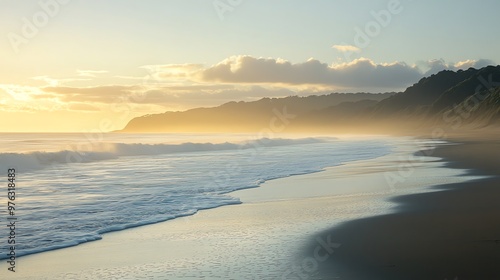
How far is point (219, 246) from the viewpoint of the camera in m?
11.3

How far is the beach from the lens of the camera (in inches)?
370

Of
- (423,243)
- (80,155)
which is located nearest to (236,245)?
(423,243)

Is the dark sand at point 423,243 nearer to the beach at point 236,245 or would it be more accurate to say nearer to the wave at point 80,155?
the beach at point 236,245

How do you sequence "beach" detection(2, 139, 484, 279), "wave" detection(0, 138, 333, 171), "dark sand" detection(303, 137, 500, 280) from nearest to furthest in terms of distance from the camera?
"dark sand" detection(303, 137, 500, 280) < "beach" detection(2, 139, 484, 279) < "wave" detection(0, 138, 333, 171)

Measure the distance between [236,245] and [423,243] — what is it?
3.85m

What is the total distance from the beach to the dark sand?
0.51 ft

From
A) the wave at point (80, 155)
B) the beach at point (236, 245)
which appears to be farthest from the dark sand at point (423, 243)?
the wave at point (80, 155)

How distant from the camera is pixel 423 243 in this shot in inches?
423

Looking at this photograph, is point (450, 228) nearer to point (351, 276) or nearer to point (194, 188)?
point (351, 276)

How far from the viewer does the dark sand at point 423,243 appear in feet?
29.1

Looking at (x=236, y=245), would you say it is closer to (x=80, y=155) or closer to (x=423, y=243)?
(x=423, y=243)

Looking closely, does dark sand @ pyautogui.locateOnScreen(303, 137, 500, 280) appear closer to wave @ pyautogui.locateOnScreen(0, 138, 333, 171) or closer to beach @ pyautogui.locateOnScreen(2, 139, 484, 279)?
beach @ pyautogui.locateOnScreen(2, 139, 484, 279)

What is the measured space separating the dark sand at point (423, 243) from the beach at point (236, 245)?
154 millimetres

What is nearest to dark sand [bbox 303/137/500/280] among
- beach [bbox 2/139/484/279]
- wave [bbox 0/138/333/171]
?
beach [bbox 2/139/484/279]
